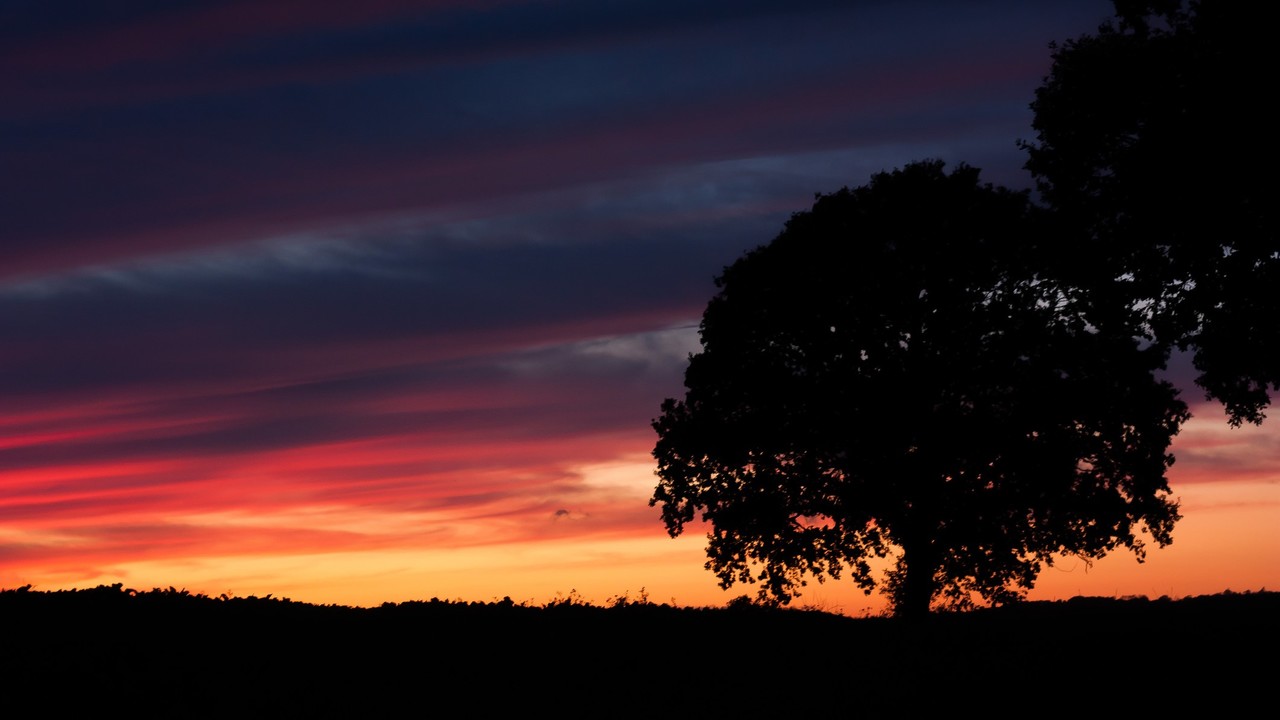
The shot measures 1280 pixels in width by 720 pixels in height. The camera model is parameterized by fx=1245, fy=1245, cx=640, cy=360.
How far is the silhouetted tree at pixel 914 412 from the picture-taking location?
35.0 m

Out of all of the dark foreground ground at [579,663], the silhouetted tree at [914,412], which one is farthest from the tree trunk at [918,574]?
the dark foreground ground at [579,663]

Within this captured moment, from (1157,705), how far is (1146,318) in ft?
35.7

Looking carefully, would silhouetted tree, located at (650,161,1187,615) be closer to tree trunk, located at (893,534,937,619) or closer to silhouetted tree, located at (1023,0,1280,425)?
tree trunk, located at (893,534,937,619)

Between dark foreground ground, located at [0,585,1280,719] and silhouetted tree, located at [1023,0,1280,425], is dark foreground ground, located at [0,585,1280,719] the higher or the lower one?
the lower one

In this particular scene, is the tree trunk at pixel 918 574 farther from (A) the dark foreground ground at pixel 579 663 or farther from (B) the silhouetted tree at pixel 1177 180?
(B) the silhouetted tree at pixel 1177 180

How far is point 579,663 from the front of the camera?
983 inches

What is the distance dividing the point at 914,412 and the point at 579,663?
47.2 feet

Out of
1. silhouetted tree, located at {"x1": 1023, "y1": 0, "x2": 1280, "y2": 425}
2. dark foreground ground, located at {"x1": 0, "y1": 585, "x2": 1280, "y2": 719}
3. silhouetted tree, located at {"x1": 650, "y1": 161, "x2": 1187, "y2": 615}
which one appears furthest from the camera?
silhouetted tree, located at {"x1": 650, "y1": 161, "x2": 1187, "y2": 615}

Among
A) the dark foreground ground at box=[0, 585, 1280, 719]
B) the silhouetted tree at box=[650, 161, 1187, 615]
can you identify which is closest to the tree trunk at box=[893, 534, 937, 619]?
the silhouetted tree at box=[650, 161, 1187, 615]

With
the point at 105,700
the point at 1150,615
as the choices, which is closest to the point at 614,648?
the point at 105,700

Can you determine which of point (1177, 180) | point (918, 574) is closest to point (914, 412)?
point (918, 574)

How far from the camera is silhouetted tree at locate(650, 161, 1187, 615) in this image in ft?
115

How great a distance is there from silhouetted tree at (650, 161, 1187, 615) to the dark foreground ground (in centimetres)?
475

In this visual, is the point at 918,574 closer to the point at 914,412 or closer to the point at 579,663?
the point at 914,412
